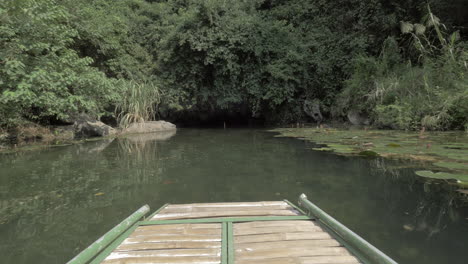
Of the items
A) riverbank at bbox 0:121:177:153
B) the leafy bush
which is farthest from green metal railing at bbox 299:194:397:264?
riverbank at bbox 0:121:177:153

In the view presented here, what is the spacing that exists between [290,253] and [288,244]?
0.09 meters

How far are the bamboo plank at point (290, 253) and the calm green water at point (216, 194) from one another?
0.46 m

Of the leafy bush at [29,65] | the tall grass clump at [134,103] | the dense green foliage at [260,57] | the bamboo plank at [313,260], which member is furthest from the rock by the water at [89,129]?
the bamboo plank at [313,260]

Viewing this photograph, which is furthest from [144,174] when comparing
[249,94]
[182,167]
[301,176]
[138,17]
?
[138,17]

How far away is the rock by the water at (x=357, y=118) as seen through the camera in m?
8.15

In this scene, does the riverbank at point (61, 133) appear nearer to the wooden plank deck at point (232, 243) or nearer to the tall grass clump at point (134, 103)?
the tall grass clump at point (134, 103)

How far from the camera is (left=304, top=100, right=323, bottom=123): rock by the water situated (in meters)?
9.75

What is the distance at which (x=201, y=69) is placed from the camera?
9.98 meters

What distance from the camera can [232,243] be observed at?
131cm

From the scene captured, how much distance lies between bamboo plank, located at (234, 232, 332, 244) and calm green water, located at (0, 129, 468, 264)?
1.41 feet

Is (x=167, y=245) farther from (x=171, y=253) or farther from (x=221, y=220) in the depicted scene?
(x=221, y=220)

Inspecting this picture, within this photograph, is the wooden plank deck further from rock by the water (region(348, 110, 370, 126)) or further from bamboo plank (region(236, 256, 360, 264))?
rock by the water (region(348, 110, 370, 126))

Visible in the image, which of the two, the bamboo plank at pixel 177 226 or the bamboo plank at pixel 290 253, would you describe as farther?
the bamboo plank at pixel 177 226

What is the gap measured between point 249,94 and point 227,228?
884cm
